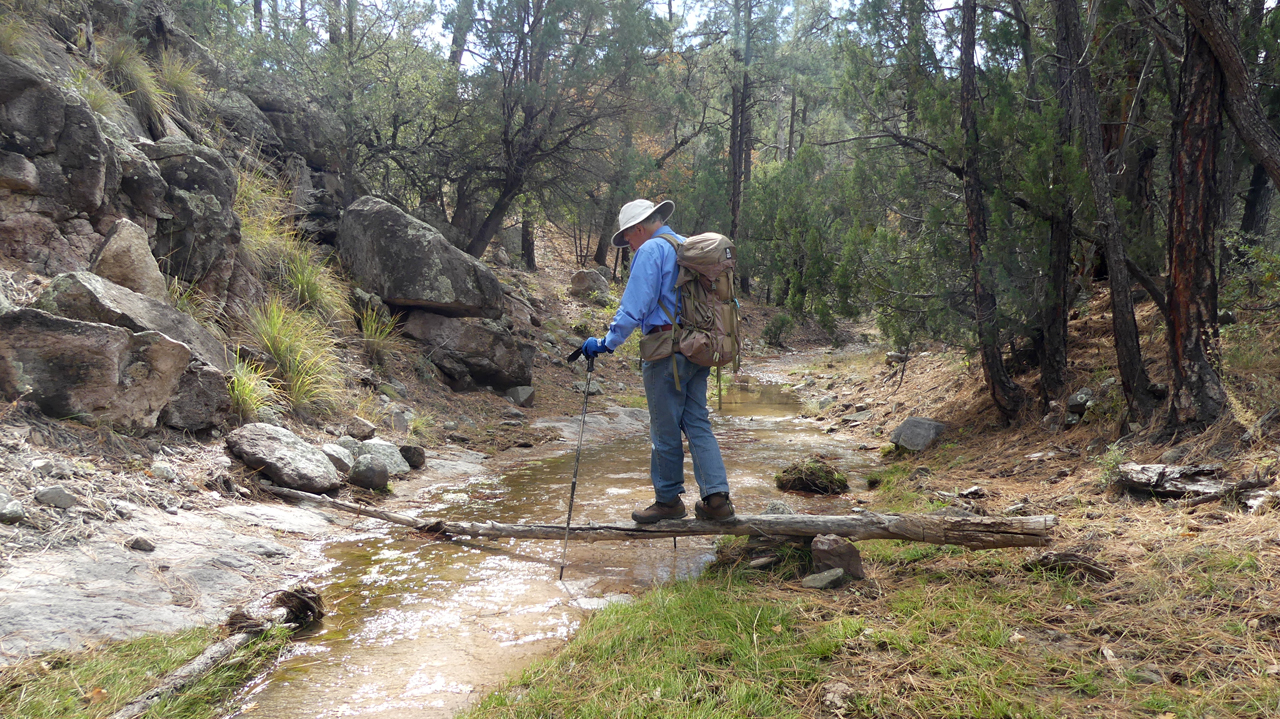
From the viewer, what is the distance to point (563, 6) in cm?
1288

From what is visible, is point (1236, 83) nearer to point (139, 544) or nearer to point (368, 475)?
point (368, 475)

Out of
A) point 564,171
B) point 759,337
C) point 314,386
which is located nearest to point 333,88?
point 564,171

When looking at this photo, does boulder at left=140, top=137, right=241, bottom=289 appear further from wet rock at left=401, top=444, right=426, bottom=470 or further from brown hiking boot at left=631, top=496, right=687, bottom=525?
brown hiking boot at left=631, top=496, right=687, bottom=525

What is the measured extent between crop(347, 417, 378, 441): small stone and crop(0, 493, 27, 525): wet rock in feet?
11.4

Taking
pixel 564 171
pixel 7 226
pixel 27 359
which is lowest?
pixel 27 359

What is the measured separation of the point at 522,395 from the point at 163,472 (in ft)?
19.7

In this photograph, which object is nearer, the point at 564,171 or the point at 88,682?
the point at 88,682

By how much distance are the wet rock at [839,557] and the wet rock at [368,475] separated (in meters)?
3.80

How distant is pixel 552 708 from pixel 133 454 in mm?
3854

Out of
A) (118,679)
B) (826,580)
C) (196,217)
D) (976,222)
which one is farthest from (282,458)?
(976,222)

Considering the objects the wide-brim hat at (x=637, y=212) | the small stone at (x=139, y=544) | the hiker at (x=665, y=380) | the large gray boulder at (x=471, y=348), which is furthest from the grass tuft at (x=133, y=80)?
the hiker at (x=665, y=380)

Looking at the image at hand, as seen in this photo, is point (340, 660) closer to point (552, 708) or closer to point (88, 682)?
point (88, 682)

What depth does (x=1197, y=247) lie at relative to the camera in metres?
4.66

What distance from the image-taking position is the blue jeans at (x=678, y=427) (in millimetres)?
4059
